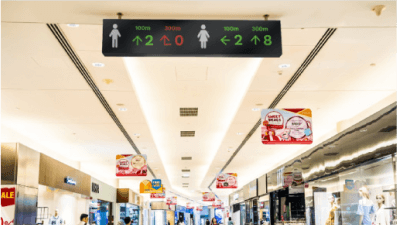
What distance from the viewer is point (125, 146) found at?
12695 mm

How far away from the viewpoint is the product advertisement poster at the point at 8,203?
786cm

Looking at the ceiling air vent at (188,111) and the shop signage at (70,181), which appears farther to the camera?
the shop signage at (70,181)

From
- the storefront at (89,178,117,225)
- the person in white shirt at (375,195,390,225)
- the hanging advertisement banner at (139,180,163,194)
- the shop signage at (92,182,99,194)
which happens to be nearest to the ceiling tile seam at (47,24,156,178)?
the person in white shirt at (375,195,390,225)

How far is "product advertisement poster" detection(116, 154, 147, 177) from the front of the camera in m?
12.5

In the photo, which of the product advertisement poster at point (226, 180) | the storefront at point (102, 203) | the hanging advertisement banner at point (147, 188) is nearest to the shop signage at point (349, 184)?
the storefront at point (102, 203)

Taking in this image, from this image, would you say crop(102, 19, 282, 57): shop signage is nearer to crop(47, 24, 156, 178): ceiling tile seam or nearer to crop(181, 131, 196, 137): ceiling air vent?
crop(47, 24, 156, 178): ceiling tile seam

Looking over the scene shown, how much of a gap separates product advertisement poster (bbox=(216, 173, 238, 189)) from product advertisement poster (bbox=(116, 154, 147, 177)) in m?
6.17

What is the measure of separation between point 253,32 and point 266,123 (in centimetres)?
388

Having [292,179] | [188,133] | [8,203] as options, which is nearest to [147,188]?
[188,133]

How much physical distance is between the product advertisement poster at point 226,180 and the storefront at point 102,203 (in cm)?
483

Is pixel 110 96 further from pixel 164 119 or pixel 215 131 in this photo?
pixel 215 131

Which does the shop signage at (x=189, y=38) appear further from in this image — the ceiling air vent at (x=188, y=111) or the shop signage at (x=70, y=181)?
the shop signage at (x=70, y=181)

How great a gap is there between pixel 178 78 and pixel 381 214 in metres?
3.85

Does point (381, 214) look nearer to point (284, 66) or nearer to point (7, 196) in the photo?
point (284, 66)
